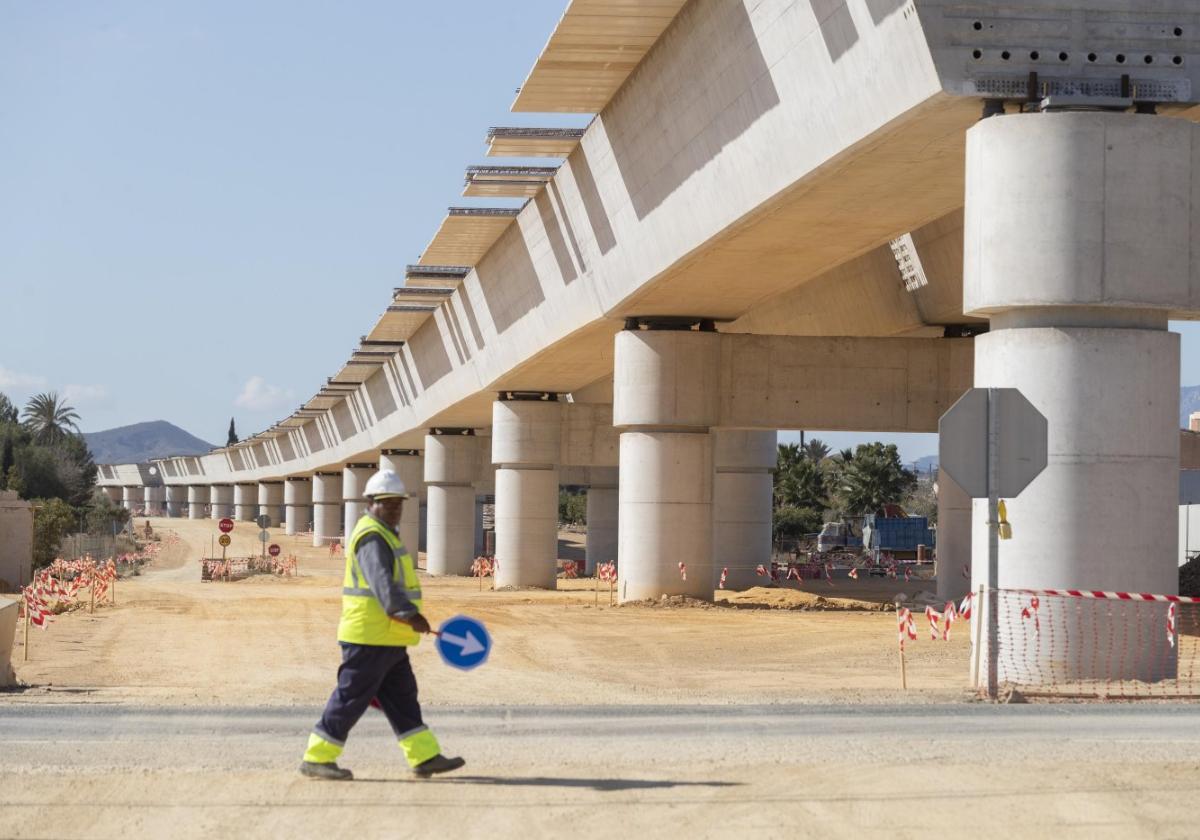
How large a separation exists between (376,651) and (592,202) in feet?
73.8

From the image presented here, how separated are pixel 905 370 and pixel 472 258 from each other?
1328 centimetres

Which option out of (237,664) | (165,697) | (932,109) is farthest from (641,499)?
(165,697)

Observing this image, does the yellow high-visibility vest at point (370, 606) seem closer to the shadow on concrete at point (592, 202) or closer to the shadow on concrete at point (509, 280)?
the shadow on concrete at point (592, 202)

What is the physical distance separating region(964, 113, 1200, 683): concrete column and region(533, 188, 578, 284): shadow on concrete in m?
19.1

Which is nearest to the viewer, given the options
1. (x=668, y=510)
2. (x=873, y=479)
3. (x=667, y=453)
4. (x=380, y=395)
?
(x=667, y=453)

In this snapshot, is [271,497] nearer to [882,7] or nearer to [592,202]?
[592,202]

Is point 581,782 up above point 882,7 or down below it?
below

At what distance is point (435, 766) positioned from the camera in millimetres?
Result: 9688

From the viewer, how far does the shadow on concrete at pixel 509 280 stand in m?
38.3

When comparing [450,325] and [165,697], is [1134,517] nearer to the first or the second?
[165,697]

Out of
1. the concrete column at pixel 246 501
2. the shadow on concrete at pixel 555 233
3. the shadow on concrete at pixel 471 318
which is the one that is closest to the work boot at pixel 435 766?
the shadow on concrete at pixel 555 233

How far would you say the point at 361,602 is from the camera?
9.66 m

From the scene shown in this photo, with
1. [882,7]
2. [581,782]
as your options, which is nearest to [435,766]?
[581,782]

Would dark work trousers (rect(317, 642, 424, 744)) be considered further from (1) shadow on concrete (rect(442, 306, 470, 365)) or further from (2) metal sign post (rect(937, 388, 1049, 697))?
(1) shadow on concrete (rect(442, 306, 470, 365))
